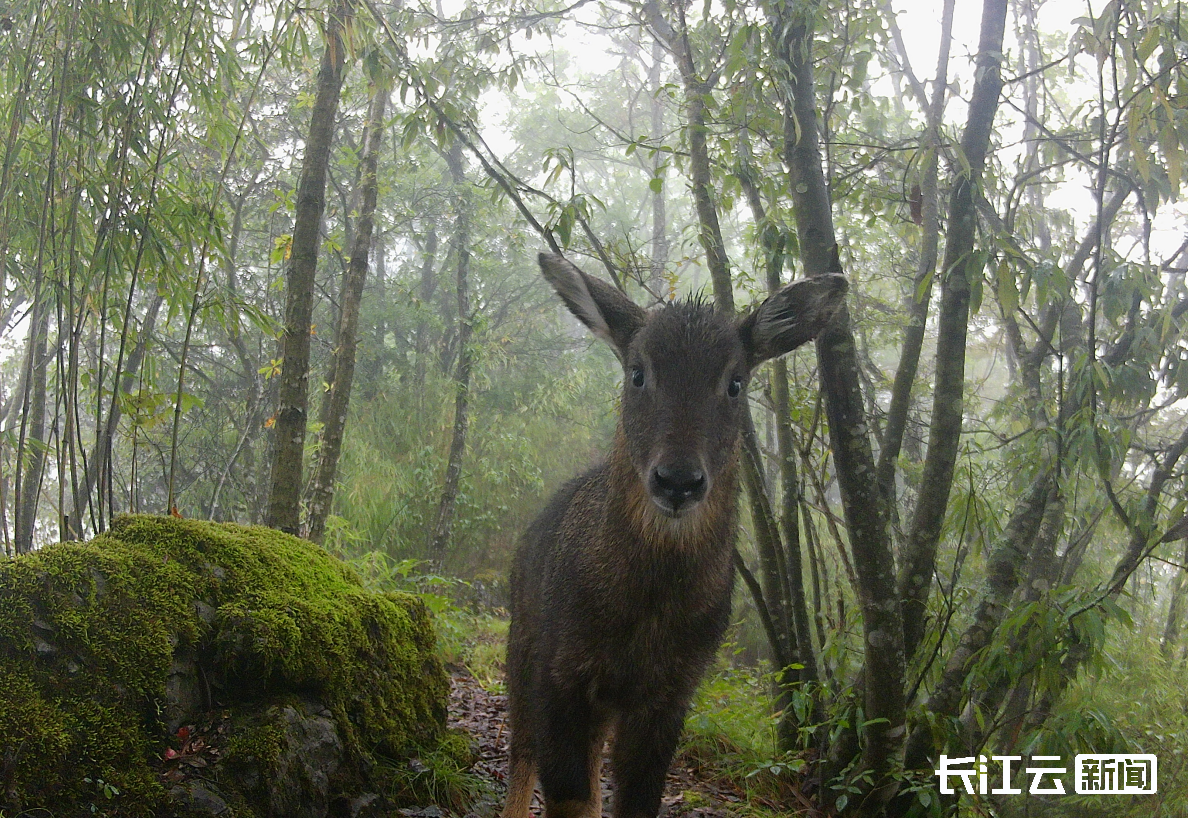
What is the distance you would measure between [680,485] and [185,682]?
197cm

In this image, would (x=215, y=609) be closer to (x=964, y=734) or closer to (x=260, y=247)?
(x=964, y=734)

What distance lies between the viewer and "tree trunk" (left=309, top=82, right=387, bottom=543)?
6.71 metres

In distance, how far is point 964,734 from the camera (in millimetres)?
4027

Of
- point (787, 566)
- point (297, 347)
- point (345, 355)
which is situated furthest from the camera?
point (345, 355)

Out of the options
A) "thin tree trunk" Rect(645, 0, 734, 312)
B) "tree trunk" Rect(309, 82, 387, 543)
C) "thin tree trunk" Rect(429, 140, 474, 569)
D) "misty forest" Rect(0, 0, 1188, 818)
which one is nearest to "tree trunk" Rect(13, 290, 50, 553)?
"misty forest" Rect(0, 0, 1188, 818)

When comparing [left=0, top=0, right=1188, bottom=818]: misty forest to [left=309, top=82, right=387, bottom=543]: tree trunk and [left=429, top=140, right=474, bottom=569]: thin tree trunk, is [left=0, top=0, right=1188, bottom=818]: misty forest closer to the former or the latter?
[left=309, top=82, right=387, bottom=543]: tree trunk

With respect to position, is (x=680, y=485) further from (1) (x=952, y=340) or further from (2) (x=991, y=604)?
(2) (x=991, y=604)

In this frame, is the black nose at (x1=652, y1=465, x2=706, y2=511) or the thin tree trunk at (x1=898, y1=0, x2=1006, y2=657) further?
the thin tree trunk at (x1=898, y1=0, x2=1006, y2=657)

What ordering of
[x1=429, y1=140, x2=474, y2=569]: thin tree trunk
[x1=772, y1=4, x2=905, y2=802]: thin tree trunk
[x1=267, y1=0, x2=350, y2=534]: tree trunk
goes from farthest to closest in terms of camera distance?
1. [x1=429, y1=140, x2=474, y2=569]: thin tree trunk
2. [x1=267, y1=0, x2=350, y2=534]: tree trunk
3. [x1=772, y1=4, x2=905, y2=802]: thin tree trunk

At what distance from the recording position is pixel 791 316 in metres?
3.75

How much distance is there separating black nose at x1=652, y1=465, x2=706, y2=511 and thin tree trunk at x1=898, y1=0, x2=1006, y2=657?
5.95ft

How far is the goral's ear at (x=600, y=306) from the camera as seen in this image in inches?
151

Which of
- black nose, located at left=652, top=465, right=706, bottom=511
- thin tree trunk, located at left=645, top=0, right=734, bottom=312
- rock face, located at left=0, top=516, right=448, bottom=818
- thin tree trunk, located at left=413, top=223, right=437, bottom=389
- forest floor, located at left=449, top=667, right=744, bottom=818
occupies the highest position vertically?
thin tree trunk, located at left=413, top=223, right=437, bottom=389

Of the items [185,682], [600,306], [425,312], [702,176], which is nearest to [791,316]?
[600,306]
